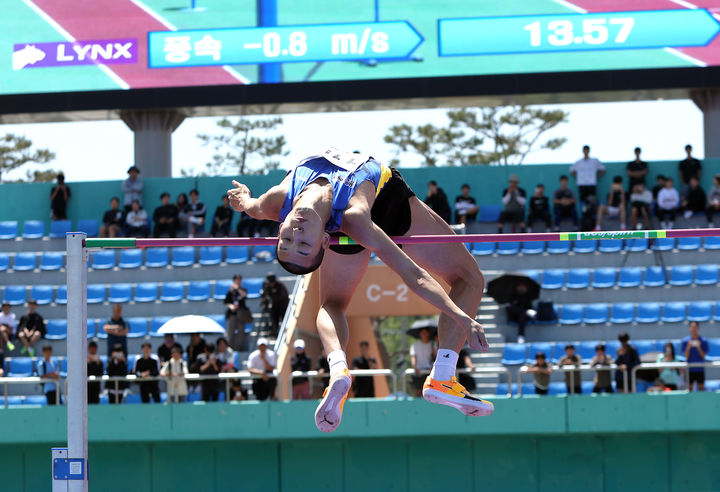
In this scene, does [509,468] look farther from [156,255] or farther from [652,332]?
[156,255]

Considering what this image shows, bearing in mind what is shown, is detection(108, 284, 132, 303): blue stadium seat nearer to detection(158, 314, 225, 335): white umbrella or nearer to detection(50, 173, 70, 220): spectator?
detection(50, 173, 70, 220): spectator

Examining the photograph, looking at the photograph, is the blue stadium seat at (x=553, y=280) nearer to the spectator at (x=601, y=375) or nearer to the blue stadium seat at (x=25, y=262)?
the spectator at (x=601, y=375)

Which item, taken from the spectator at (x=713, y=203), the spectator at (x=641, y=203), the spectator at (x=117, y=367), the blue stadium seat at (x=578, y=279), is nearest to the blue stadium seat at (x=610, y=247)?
the spectator at (x=641, y=203)

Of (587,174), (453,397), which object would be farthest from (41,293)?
(453,397)

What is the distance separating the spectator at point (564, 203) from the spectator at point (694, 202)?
164 cm

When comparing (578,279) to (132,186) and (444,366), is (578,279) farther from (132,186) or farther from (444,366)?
(444,366)

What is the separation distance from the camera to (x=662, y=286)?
645 inches

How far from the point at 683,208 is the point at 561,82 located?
9.87 ft

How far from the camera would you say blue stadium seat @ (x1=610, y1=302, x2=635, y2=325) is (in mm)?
15789

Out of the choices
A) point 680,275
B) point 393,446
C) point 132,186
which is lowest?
point 393,446

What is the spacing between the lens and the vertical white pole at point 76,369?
21.4 ft

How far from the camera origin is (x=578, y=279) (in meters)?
16.5

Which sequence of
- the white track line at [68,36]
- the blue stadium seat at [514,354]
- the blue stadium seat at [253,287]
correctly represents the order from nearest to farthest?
the blue stadium seat at [514,354] → the blue stadium seat at [253,287] → the white track line at [68,36]

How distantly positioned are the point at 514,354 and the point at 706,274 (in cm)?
346
